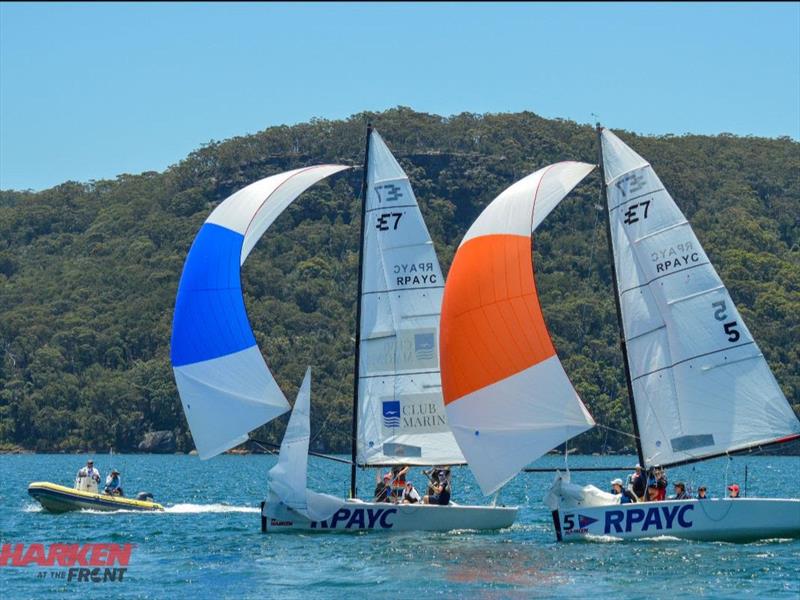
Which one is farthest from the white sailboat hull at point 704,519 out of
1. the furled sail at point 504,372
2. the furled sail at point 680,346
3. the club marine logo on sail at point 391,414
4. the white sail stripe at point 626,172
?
the white sail stripe at point 626,172

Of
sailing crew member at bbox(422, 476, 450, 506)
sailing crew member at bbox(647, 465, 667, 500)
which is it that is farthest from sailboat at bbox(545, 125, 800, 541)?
sailing crew member at bbox(422, 476, 450, 506)

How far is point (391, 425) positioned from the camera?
2861cm

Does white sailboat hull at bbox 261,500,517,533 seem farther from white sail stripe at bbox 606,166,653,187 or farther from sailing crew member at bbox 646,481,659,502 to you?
white sail stripe at bbox 606,166,653,187

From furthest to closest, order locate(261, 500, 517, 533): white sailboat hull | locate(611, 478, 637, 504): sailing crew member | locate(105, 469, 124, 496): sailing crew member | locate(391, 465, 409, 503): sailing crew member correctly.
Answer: locate(105, 469, 124, 496): sailing crew member
locate(391, 465, 409, 503): sailing crew member
locate(261, 500, 517, 533): white sailboat hull
locate(611, 478, 637, 504): sailing crew member

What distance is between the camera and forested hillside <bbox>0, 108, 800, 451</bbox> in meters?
88.9

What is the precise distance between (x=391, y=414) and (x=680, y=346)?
592 cm

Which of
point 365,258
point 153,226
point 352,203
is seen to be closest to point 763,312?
point 352,203

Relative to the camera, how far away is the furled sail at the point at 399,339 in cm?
2858

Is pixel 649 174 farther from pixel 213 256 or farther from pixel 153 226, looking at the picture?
pixel 153 226

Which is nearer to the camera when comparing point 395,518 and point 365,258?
point 395,518

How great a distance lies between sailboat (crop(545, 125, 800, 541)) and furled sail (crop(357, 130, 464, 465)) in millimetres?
3617

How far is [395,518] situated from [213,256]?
6071 mm

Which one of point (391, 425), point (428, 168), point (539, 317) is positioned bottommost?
point (391, 425)

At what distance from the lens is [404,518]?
89.4ft
